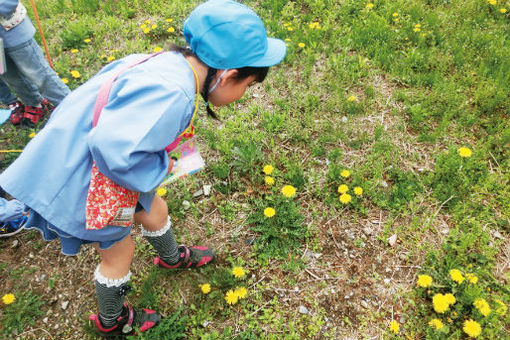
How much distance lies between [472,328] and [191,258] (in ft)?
6.02

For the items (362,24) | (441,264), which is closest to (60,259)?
(441,264)

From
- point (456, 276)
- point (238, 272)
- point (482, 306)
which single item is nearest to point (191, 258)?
point (238, 272)

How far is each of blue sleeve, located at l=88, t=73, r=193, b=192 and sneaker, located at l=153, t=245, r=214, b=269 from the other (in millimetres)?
1151

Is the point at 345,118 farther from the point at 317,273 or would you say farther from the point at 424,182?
the point at 317,273

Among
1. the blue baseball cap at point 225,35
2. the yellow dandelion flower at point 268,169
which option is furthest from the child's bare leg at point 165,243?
the blue baseball cap at point 225,35

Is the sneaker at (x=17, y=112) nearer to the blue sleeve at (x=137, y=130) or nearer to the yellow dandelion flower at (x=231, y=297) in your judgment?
the blue sleeve at (x=137, y=130)

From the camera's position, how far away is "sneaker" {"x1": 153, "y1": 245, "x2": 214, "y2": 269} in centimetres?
235

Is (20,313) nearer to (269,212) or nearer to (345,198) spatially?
(269,212)

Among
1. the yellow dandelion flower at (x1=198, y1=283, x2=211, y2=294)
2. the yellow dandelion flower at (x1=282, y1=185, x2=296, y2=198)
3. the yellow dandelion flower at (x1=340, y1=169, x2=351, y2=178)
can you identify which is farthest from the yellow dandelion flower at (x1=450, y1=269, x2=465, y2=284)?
the yellow dandelion flower at (x1=198, y1=283, x2=211, y2=294)

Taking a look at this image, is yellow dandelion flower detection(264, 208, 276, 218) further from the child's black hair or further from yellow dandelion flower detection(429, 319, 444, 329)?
yellow dandelion flower detection(429, 319, 444, 329)

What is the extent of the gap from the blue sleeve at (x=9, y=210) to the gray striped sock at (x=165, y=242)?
3.90ft

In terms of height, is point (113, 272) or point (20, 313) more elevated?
point (113, 272)

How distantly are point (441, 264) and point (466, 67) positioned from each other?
7.32 ft

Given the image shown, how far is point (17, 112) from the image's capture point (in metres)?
3.38
